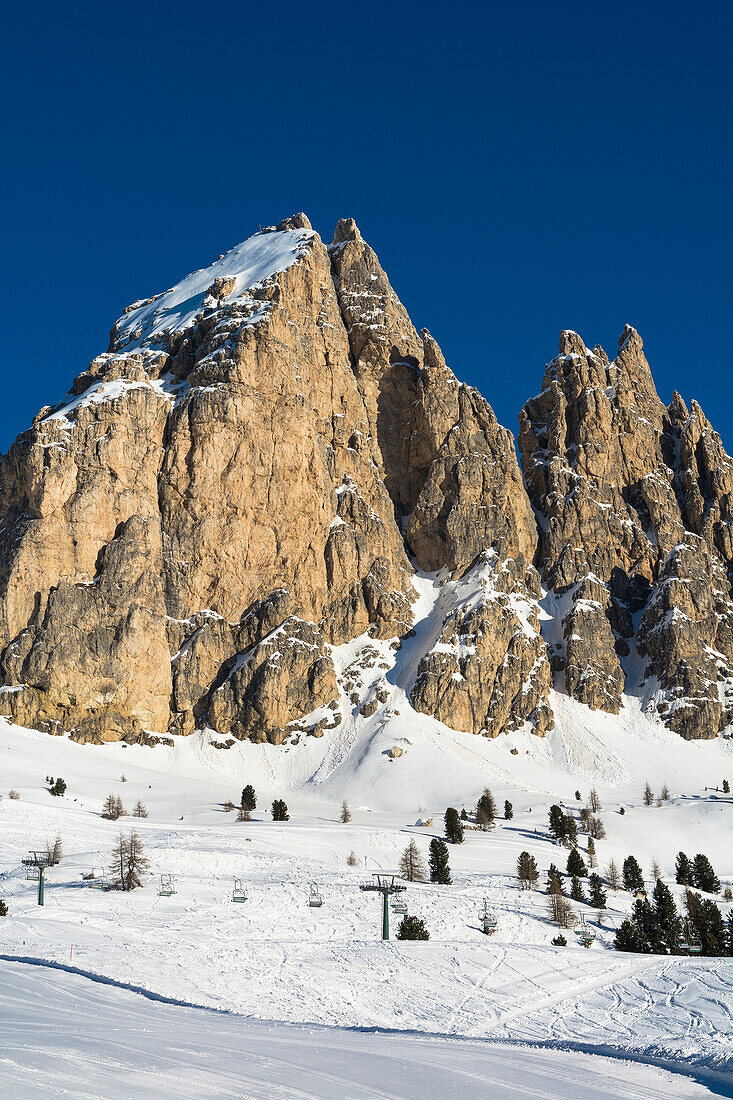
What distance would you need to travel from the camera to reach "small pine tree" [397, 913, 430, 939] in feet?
118

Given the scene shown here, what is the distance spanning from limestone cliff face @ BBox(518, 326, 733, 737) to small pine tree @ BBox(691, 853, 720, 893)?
56784 millimetres

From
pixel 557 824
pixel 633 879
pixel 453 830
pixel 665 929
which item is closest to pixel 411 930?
pixel 665 929

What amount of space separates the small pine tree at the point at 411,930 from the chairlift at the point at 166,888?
442 inches

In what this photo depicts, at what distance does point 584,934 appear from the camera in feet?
129

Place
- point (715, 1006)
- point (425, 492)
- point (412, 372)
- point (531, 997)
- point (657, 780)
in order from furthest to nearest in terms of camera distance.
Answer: point (412, 372) → point (425, 492) → point (657, 780) → point (531, 997) → point (715, 1006)

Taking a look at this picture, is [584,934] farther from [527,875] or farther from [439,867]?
[439,867]

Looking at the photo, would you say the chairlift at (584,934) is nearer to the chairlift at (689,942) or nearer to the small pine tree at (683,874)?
the chairlift at (689,942)

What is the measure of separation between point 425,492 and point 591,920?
95.9 meters

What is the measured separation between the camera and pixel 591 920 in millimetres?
45312

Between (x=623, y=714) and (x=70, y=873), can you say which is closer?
(x=70, y=873)


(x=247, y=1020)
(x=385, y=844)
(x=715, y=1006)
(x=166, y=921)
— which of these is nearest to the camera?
(x=247, y=1020)

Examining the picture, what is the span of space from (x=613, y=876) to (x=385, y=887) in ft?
74.9

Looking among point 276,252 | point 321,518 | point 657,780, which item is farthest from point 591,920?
point 276,252

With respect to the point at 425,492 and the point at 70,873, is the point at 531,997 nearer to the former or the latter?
the point at 70,873
